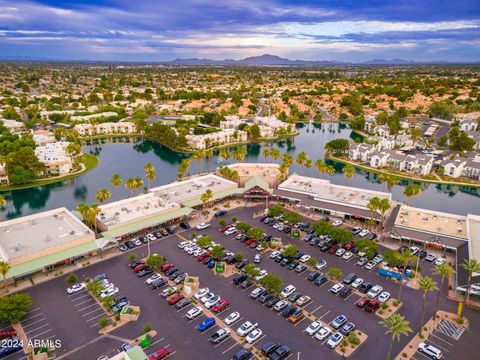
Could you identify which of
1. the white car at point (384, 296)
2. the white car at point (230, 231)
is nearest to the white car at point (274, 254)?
the white car at point (230, 231)

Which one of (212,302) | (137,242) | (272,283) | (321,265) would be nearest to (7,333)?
(212,302)

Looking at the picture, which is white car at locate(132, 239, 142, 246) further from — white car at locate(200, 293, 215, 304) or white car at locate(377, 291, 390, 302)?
white car at locate(377, 291, 390, 302)

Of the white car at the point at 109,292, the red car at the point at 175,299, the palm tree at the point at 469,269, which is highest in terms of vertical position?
the palm tree at the point at 469,269

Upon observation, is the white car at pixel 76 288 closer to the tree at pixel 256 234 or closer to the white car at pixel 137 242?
the white car at pixel 137 242

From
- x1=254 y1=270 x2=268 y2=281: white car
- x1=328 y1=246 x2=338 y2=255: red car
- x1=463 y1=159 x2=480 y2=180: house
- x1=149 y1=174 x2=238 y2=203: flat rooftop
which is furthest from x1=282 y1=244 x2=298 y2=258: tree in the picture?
x1=463 y1=159 x2=480 y2=180: house

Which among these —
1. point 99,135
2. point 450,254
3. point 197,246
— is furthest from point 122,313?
point 99,135

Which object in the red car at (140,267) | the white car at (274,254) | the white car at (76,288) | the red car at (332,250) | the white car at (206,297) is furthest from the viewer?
the red car at (332,250)

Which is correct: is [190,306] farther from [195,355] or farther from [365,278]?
[365,278]
